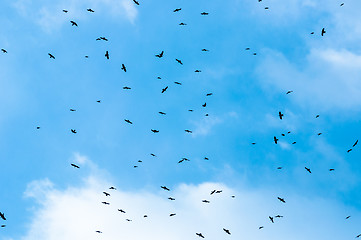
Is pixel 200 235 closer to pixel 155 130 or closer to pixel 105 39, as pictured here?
pixel 155 130

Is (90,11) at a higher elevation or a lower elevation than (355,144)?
higher

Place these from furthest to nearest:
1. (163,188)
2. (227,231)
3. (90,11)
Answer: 1. (90,11)
2. (163,188)
3. (227,231)

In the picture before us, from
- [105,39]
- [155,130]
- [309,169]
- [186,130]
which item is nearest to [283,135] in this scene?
[309,169]

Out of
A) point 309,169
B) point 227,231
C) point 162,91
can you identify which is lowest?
point 227,231

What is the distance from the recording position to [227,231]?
2684cm

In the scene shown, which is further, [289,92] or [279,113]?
[289,92]

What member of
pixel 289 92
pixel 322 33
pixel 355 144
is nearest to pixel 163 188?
pixel 289 92

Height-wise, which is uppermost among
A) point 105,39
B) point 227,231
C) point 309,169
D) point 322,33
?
point 105,39

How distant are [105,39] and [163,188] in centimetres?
1226

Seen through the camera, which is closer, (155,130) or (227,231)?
(227,231)

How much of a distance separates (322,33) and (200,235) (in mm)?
17423

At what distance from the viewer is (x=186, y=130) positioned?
3066 centimetres

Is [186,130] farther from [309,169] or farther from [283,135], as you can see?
[309,169]

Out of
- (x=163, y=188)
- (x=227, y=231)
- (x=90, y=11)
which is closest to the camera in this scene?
(x=227, y=231)
